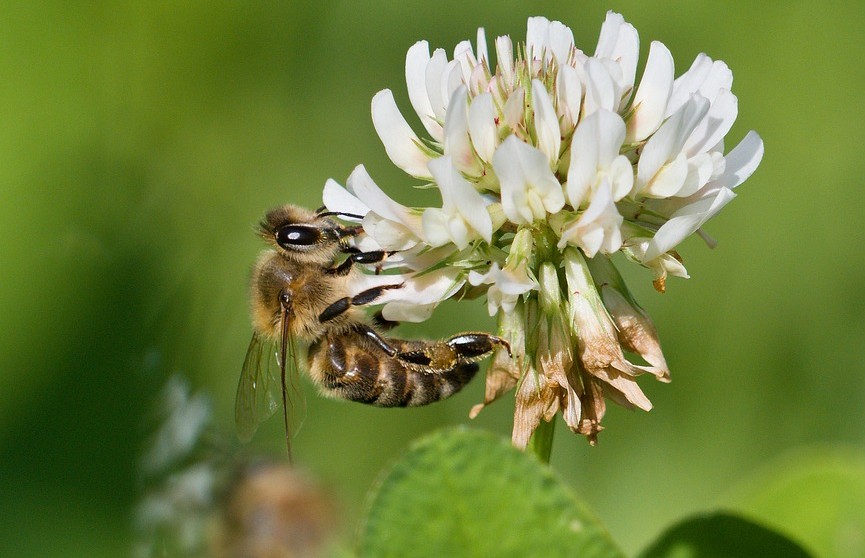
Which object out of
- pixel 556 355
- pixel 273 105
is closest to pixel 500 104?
pixel 556 355

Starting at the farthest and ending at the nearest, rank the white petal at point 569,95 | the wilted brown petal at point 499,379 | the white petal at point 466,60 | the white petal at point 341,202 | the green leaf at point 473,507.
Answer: the white petal at point 341,202 < the white petal at point 466,60 < the wilted brown petal at point 499,379 < the white petal at point 569,95 < the green leaf at point 473,507

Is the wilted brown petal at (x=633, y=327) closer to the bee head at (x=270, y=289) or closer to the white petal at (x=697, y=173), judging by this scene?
the white petal at (x=697, y=173)

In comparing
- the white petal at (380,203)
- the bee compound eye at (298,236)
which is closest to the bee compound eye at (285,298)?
the bee compound eye at (298,236)

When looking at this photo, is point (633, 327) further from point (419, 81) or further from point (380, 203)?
point (419, 81)

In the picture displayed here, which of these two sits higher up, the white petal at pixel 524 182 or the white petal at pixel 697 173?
the white petal at pixel 697 173

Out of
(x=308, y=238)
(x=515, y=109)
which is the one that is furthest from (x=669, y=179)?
(x=308, y=238)
